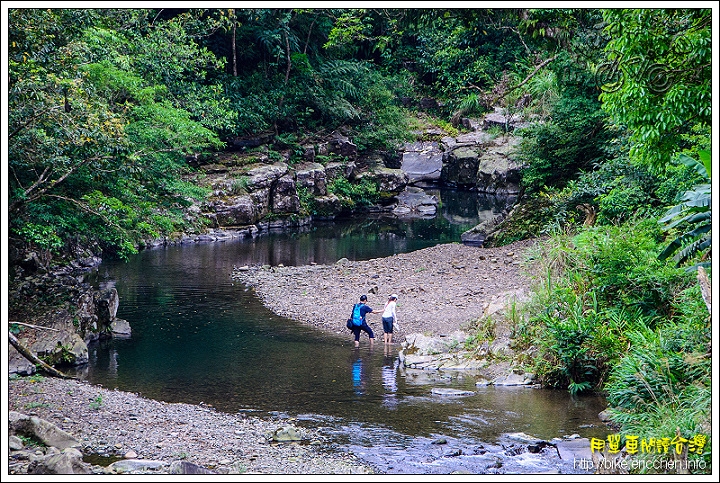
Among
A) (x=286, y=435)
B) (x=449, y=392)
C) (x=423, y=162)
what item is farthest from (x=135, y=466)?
(x=423, y=162)

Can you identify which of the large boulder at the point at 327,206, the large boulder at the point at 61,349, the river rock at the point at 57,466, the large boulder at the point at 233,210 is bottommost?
the river rock at the point at 57,466

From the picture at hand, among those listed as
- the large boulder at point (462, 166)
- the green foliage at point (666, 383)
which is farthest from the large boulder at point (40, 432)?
the large boulder at point (462, 166)

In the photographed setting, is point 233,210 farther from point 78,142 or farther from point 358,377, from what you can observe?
point 358,377

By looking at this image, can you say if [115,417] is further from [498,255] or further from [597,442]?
[498,255]

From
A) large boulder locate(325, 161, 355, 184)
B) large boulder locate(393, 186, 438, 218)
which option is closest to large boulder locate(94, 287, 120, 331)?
large boulder locate(325, 161, 355, 184)

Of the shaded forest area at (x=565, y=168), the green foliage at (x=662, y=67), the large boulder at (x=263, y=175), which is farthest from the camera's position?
the large boulder at (x=263, y=175)

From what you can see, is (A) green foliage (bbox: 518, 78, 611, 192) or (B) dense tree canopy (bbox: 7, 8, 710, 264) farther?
(A) green foliage (bbox: 518, 78, 611, 192)

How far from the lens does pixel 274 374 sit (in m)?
16.1

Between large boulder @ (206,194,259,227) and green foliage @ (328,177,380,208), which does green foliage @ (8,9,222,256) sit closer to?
large boulder @ (206,194,259,227)

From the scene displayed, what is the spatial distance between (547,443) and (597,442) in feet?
2.71

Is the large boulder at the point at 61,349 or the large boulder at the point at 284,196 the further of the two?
the large boulder at the point at 284,196

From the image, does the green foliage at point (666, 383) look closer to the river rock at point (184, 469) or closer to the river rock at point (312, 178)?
the river rock at point (184, 469)

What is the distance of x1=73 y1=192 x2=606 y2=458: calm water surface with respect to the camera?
12.9 m

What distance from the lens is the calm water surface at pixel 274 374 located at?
12922mm
